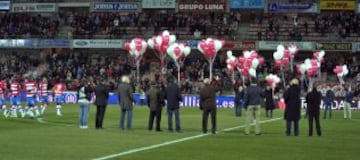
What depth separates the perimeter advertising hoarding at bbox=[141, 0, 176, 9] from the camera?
197 feet

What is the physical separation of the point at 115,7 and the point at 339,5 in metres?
20.0

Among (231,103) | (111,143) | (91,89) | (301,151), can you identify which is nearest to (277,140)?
(301,151)

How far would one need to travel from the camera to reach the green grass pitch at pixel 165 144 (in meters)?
16.3

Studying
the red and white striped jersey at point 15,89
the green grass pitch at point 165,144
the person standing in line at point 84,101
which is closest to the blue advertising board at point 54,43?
the red and white striped jersey at point 15,89

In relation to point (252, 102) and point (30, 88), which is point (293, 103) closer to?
point (252, 102)

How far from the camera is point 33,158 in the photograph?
15.5 meters

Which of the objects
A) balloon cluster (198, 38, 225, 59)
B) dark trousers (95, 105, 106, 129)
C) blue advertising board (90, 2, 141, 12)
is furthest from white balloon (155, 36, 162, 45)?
dark trousers (95, 105, 106, 129)

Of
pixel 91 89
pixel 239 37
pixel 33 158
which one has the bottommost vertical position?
pixel 33 158

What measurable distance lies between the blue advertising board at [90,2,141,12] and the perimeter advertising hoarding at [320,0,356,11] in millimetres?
16747

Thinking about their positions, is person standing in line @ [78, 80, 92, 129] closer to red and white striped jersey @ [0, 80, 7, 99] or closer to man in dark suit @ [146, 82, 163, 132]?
man in dark suit @ [146, 82, 163, 132]

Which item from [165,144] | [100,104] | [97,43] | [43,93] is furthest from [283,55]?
[165,144]

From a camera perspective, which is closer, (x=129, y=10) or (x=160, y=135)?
(x=160, y=135)

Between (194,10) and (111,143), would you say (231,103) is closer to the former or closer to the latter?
(194,10)

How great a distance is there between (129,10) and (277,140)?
4218 cm
